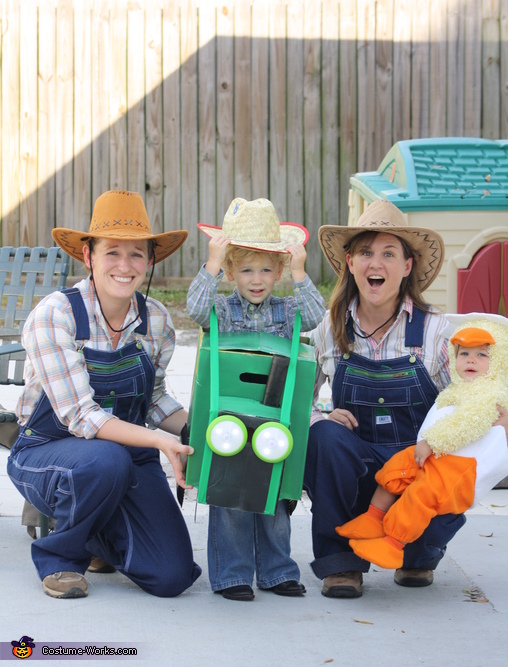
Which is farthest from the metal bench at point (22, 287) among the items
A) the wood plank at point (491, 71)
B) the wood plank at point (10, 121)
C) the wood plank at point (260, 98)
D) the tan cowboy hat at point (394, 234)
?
the wood plank at point (491, 71)

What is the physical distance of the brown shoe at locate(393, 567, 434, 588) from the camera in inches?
126

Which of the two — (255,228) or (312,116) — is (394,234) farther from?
(312,116)

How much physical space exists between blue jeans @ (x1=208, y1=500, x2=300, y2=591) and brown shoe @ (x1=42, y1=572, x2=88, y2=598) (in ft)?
1.37

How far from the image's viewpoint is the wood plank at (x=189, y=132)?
7.66 m

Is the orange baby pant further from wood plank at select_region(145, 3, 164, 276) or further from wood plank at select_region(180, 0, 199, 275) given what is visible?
wood plank at select_region(145, 3, 164, 276)

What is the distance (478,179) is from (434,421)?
79.6 inches

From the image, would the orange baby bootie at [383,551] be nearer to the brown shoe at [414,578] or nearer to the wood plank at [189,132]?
the brown shoe at [414,578]

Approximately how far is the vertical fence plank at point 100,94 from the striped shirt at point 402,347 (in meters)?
4.82

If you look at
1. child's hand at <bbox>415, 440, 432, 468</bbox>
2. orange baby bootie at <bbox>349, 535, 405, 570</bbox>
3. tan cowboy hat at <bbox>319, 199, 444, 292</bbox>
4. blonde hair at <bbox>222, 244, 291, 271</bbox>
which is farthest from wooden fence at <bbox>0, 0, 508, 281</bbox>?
orange baby bootie at <bbox>349, 535, 405, 570</bbox>

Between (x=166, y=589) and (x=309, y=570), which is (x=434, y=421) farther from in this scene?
(x=166, y=589)

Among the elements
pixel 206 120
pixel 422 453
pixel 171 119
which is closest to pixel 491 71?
pixel 206 120

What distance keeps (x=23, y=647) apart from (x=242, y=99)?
Answer: 5.89m

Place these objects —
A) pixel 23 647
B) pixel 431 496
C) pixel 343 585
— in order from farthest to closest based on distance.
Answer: pixel 343 585 < pixel 431 496 < pixel 23 647

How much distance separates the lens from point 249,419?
9.21 ft
